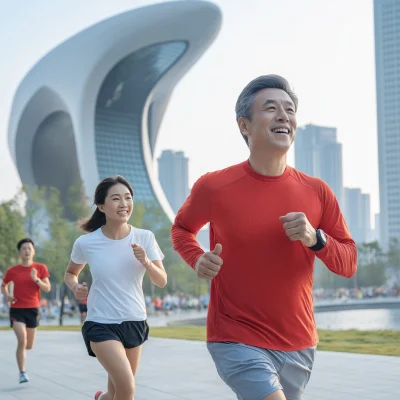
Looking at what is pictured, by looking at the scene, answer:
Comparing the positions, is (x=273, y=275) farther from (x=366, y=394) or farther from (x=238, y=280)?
(x=366, y=394)

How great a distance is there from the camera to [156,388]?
27.4 ft

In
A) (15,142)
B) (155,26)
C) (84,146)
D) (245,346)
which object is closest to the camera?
(245,346)

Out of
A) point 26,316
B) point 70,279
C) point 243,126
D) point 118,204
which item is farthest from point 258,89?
point 26,316

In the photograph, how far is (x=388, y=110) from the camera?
156m

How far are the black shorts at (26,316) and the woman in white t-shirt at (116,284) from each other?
11.6 feet

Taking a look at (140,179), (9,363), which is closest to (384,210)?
(140,179)

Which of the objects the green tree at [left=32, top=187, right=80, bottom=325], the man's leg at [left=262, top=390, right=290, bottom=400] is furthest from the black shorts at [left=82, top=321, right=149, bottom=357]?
the green tree at [left=32, top=187, right=80, bottom=325]

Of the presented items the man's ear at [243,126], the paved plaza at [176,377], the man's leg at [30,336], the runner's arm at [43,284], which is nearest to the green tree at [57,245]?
the paved plaza at [176,377]

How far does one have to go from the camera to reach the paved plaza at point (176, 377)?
7.81 meters

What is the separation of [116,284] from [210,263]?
202 centimetres

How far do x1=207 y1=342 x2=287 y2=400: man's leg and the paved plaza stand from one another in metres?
4.23

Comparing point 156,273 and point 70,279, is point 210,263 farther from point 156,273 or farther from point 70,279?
point 70,279

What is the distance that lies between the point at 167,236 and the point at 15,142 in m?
34.5

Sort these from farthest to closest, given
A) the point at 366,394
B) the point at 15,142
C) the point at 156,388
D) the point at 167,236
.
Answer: the point at 15,142 → the point at 167,236 → the point at 156,388 → the point at 366,394
